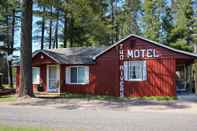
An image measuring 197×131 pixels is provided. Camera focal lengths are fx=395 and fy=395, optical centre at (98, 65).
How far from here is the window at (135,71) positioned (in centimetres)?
2931

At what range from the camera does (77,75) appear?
3231 cm

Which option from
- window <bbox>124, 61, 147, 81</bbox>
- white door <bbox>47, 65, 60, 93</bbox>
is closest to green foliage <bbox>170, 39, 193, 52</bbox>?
white door <bbox>47, 65, 60, 93</bbox>

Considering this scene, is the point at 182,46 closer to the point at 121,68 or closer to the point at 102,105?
the point at 121,68

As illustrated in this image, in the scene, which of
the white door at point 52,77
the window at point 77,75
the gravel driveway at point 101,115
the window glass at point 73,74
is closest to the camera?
the gravel driveway at point 101,115

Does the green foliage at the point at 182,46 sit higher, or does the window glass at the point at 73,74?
the green foliage at the point at 182,46

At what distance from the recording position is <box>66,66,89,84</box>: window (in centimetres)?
3189

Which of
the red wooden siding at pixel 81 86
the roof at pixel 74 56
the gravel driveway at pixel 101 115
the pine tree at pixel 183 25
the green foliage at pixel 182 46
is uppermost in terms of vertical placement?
the pine tree at pixel 183 25

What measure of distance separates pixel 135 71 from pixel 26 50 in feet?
A: 27.0

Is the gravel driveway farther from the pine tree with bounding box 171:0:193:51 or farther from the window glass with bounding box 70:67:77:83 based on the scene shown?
the pine tree with bounding box 171:0:193:51

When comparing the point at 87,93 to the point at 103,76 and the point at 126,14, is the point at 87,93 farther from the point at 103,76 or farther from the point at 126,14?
the point at 126,14

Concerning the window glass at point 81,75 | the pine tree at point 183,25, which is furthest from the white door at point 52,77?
the pine tree at point 183,25

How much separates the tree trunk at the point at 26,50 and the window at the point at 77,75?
587 cm

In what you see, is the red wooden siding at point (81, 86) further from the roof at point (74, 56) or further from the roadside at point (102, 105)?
the roadside at point (102, 105)

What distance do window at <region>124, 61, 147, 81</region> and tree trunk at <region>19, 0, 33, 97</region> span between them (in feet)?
24.2
